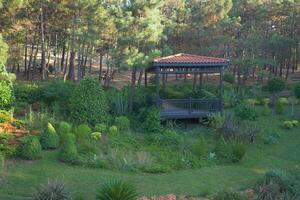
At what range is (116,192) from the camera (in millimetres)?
9070

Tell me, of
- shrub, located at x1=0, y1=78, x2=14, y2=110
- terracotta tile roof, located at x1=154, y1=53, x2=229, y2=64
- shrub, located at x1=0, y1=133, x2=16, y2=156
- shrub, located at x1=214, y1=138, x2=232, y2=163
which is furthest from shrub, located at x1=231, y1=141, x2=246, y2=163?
shrub, located at x1=0, y1=78, x2=14, y2=110

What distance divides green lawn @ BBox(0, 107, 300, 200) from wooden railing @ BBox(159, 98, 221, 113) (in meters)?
5.53

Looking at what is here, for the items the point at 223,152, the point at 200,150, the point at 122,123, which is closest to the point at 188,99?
the point at 122,123

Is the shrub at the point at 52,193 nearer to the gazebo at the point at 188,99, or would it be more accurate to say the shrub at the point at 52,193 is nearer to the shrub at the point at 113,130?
the shrub at the point at 113,130

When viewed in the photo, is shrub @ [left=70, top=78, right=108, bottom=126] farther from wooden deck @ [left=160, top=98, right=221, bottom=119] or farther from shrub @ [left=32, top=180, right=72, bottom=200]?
shrub @ [left=32, top=180, right=72, bottom=200]

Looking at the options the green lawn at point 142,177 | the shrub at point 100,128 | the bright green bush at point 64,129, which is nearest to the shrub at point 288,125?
the green lawn at point 142,177

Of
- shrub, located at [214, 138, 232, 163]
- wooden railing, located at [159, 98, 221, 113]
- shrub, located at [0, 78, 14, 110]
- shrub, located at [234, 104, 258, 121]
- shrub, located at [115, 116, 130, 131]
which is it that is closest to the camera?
shrub, located at [214, 138, 232, 163]

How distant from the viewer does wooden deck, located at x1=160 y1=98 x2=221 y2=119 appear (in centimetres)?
1947

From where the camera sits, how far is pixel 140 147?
15211 millimetres

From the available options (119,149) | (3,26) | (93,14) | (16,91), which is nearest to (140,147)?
(119,149)

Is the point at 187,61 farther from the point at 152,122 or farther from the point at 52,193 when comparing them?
the point at 52,193

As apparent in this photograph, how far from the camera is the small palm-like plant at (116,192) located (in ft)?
29.8

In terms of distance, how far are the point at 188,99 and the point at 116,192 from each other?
37.8 ft

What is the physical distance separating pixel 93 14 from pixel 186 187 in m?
17.2
